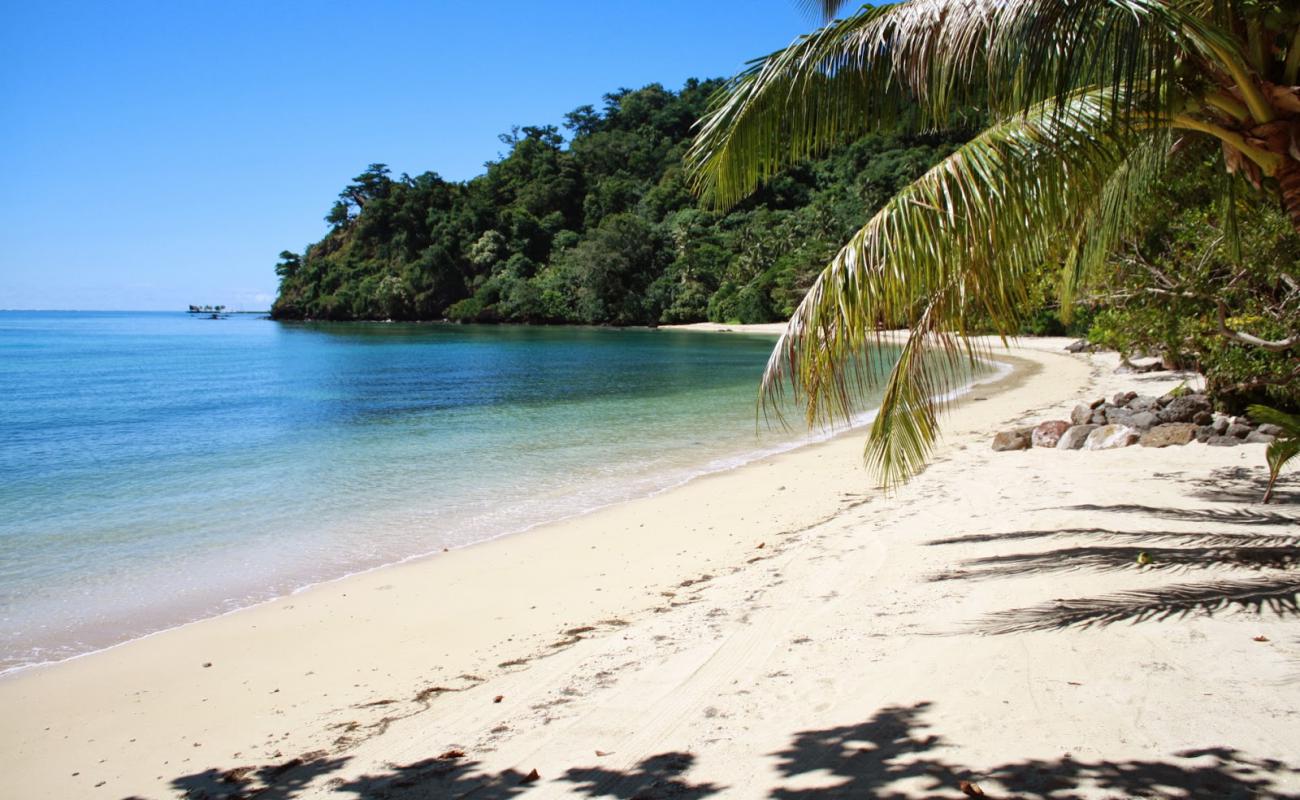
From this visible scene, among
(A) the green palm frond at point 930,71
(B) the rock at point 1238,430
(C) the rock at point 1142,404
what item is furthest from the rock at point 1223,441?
(A) the green palm frond at point 930,71

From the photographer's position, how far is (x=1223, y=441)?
9.00 meters

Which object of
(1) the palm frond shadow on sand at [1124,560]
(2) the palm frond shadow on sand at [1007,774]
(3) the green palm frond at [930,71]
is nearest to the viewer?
(2) the palm frond shadow on sand at [1007,774]

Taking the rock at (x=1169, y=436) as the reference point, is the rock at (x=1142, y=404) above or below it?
above

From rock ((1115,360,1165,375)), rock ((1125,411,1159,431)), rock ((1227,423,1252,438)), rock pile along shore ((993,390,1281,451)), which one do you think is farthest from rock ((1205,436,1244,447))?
rock ((1115,360,1165,375))

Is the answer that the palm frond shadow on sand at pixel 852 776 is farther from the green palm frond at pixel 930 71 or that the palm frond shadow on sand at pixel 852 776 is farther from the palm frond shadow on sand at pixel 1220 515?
the palm frond shadow on sand at pixel 1220 515

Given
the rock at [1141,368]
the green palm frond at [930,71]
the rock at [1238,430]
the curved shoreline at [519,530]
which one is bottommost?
the curved shoreline at [519,530]

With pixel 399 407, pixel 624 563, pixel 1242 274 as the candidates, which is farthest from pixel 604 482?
pixel 399 407

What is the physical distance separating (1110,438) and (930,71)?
7.02m

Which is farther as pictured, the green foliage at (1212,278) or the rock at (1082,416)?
the rock at (1082,416)

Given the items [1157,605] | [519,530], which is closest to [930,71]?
[1157,605]

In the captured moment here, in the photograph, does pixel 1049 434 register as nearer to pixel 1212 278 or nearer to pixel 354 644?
pixel 1212 278

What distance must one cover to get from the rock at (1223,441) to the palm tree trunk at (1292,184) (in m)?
5.95

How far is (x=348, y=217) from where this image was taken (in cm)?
12694

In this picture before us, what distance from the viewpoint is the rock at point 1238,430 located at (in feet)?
29.9
